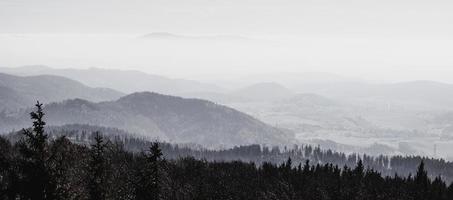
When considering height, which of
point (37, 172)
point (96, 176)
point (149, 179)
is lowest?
point (149, 179)

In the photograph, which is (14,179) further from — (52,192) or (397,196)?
(397,196)

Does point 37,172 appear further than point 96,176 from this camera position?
No

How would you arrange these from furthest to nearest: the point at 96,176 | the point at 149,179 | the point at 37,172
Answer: the point at 149,179
the point at 96,176
the point at 37,172

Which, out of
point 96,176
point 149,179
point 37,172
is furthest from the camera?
point 149,179

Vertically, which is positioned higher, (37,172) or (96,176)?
(37,172)

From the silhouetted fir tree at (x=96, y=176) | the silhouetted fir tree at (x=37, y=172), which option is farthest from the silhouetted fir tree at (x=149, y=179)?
the silhouetted fir tree at (x=37, y=172)

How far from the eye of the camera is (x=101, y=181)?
164 ft

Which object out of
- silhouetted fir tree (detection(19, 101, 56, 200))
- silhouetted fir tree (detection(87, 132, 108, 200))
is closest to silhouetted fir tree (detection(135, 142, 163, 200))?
silhouetted fir tree (detection(87, 132, 108, 200))

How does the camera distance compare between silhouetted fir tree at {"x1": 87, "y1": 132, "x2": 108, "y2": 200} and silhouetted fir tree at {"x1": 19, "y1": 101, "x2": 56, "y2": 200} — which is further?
silhouetted fir tree at {"x1": 87, "y1": 132, "x2": 108, "y2": 200}

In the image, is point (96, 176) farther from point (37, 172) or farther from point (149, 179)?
point (37, 172)

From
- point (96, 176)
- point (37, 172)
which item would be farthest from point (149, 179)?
point (37, 172)

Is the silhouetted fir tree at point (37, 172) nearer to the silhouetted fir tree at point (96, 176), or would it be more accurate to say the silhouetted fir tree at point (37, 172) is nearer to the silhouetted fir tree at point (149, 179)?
the silhouetted fir tree at point (96, 176)

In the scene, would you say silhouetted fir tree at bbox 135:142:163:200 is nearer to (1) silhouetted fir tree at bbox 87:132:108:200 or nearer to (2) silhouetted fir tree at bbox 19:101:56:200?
(1) silhouetted fir tree at bbox 87:132:108:200

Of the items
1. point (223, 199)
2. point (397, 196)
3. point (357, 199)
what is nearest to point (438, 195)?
point (397, 196)
